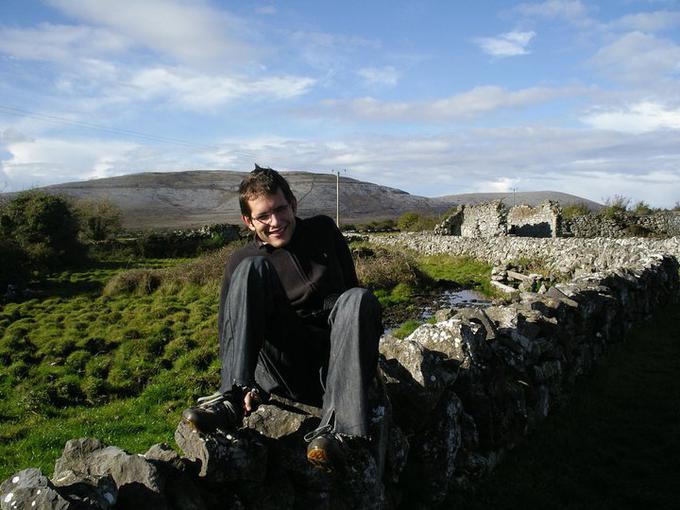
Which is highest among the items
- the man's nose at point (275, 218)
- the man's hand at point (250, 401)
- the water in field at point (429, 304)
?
the man's nose at point (275, 218)

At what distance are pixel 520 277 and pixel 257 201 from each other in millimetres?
16998

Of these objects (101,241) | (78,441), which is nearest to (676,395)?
(78,441)

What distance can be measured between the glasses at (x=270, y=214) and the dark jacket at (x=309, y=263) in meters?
0.16

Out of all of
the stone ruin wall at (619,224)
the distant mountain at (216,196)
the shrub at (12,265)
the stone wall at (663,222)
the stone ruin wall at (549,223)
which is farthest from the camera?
the distant mountain at (216,196)

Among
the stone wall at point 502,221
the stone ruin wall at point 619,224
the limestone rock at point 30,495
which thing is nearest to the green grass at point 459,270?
the stone wall at point 502,221

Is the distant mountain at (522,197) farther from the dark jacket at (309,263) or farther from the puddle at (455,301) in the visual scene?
the dark jacket at (309,263)

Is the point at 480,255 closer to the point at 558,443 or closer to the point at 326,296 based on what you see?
the point at 558,443

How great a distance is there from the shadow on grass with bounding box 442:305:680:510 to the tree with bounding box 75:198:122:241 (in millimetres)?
31466

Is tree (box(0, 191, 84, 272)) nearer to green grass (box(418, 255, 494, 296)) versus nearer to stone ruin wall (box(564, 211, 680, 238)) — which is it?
green grass (box(418, 255, 494, 296))

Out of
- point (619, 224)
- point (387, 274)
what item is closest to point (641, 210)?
point (619, 224)

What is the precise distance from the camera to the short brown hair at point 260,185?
3.15 metres

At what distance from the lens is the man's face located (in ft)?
10.4

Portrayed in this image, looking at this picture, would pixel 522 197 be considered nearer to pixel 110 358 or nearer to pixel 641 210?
pixel 641 210

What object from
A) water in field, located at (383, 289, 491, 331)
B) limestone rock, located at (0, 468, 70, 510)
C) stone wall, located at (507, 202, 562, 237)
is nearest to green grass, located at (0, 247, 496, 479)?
water in field, located at (383, 289, 491, 331)
